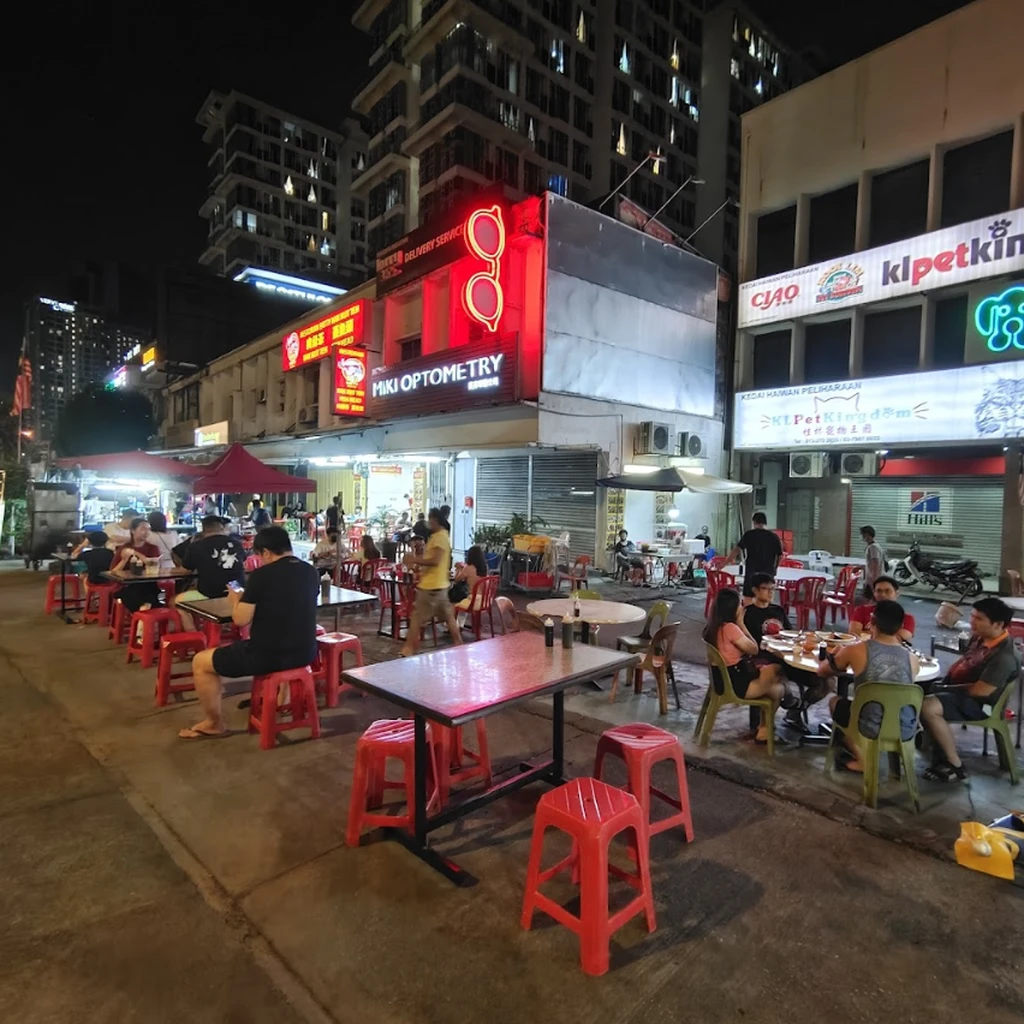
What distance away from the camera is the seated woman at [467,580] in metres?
8.79

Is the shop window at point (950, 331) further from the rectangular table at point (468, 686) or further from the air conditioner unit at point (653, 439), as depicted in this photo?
the rectangular table at point (468, 686)

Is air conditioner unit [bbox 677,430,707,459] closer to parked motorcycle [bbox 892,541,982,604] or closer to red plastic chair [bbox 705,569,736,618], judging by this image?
parked motorcycle [bbox 892,541,982,604]

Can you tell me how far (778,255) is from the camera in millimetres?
17172

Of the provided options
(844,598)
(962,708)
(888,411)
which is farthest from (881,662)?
(888,411)

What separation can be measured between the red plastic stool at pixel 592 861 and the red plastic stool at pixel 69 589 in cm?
1058

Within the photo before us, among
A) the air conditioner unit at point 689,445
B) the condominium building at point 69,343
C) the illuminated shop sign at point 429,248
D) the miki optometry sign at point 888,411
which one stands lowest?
the air conditioner unit at point 689,445

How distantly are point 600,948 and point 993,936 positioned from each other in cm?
202

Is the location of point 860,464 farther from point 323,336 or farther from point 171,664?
point 323,336

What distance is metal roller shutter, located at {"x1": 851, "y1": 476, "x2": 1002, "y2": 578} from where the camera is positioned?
13891 millimetres

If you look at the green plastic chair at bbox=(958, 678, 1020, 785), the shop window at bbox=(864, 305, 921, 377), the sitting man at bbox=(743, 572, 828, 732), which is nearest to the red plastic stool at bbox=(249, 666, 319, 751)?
the sitting man at bbox=(743, 572, 828, 732)

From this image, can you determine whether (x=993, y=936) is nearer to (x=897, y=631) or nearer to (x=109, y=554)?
(x=897, y=631)

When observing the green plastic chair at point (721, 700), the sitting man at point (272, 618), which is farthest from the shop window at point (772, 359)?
the sitting man at point (272, 618)

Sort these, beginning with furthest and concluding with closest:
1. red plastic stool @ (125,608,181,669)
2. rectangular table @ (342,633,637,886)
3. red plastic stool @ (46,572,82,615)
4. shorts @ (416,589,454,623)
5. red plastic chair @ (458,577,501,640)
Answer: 1. red plastic stool @ (46,572,82,615)
2. red plastic chair @ (458,577,501,640)
3. shorts @ (416,589,454,623)
4. red plastic stool @ (125,608,181,669)
5. rectangular table @ (342,633,637,886)

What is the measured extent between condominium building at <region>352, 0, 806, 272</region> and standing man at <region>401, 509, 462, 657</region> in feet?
110
